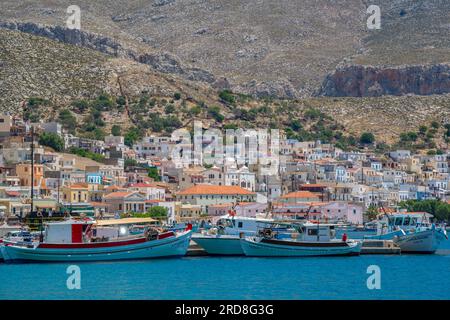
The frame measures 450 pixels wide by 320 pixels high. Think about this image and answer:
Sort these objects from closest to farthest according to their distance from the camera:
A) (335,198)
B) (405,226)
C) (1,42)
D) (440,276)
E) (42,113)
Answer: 1. (440,276)
2. (405,226)
3. (335,198)
4. (42,113)
5. (1,42)

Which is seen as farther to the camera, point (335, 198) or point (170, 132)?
point (170, 132)

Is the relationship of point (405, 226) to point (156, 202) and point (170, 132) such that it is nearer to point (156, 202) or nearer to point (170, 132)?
point (156, 202)

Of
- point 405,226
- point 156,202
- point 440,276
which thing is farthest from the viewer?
point 156,202

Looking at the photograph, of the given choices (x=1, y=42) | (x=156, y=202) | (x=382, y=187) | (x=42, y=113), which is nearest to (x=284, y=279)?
(x=156, y=202)

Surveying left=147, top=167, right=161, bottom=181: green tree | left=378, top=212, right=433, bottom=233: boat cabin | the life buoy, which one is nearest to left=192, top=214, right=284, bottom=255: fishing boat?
the life buoy

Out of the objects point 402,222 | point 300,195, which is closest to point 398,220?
point 402,222

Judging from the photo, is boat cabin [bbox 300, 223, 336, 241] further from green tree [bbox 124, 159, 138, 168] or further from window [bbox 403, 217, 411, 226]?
green tree [bbox 124, 159, 138, 168]
